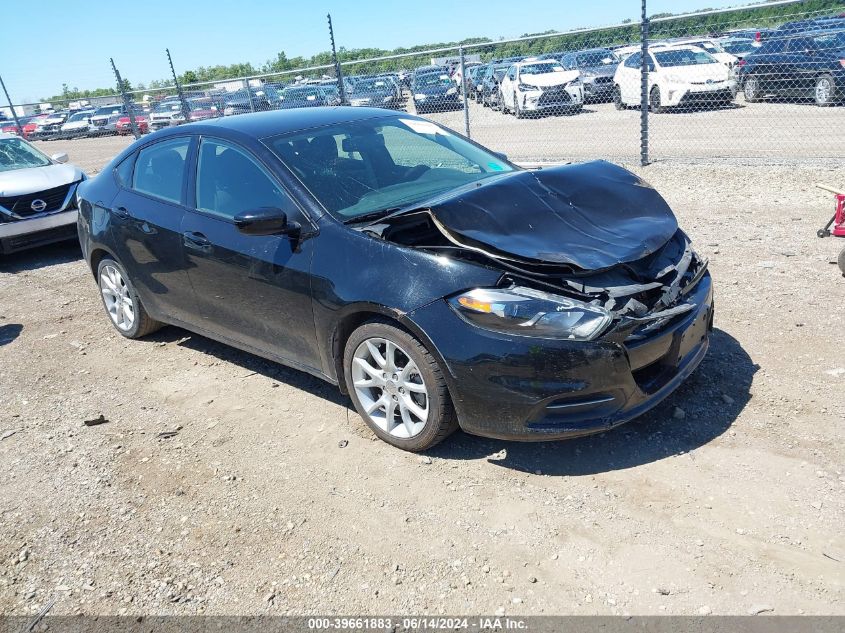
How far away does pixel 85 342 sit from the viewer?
5859mm

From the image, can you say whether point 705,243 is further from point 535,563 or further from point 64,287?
point 64,287

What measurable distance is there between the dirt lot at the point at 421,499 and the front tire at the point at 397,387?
0.51 ft

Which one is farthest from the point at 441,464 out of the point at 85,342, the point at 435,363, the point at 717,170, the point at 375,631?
the point at 717,170

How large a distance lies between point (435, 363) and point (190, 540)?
137 centimetres

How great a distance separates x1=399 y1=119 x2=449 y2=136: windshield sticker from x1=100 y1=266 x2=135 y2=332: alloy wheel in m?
2.51

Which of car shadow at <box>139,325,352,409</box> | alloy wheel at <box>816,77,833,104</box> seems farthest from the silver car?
alloy wheel at <box>816,77,833,104</box>

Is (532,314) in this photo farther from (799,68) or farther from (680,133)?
(799,68)

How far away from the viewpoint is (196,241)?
4.39 metres

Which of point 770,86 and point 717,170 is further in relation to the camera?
point 770,86

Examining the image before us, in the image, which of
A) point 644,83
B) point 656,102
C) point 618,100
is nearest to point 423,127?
point 644,83

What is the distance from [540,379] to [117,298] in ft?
13.0

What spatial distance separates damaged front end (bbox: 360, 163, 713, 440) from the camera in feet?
10.2

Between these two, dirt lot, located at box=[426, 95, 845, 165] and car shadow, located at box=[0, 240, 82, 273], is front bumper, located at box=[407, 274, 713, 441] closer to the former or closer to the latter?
car shadow, located at box=[0, 240, 82, 273]

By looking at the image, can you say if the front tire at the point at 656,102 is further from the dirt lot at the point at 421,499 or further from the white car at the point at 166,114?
the white car at the point at 166,114
